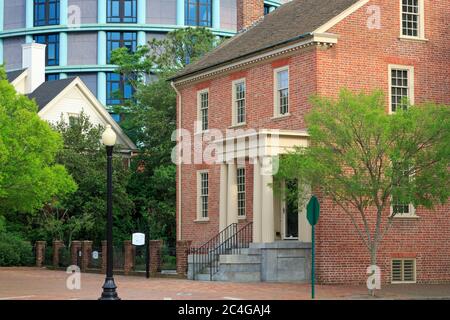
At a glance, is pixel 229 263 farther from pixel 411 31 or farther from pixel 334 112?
pixel 411 31

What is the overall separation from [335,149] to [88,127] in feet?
91.9

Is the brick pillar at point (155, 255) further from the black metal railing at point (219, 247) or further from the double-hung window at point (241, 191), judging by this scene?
the double-hung window at point (241, 191)

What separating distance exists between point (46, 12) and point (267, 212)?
64.7 metres

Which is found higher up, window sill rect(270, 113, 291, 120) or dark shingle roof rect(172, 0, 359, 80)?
dark shingle roof rect(172, 0, 359, 80)

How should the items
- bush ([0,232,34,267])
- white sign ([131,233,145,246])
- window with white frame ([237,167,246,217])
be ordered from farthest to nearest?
1. bush ([0,232,34,267])
2. window with white frame ([237,167,246,217])
3. white sign ([131,233,145,246])

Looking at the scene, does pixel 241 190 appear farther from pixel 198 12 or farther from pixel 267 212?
pixel 198 12

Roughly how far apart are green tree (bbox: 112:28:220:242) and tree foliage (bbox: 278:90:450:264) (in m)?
22.8

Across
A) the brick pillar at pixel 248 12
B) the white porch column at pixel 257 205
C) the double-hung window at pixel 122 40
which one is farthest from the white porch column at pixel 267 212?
the double-hung window at pixel 122 40

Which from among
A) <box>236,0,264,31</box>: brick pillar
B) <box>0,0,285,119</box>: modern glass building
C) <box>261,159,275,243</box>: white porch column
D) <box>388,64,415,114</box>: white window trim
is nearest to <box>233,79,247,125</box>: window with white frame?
<box>261,159,275,243</box>: white porch column

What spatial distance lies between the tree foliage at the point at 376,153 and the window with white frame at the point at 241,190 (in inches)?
338

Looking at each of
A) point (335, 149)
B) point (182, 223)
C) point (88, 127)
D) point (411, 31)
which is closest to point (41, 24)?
point (88, 127)

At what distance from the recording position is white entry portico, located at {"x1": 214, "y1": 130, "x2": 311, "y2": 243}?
32.9 metres

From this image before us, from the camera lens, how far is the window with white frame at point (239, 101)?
3812cm

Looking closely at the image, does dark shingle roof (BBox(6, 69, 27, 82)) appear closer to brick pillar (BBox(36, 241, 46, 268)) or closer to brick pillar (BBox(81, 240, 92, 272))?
brick pillar (BBox(36, 241, 46, 268))
